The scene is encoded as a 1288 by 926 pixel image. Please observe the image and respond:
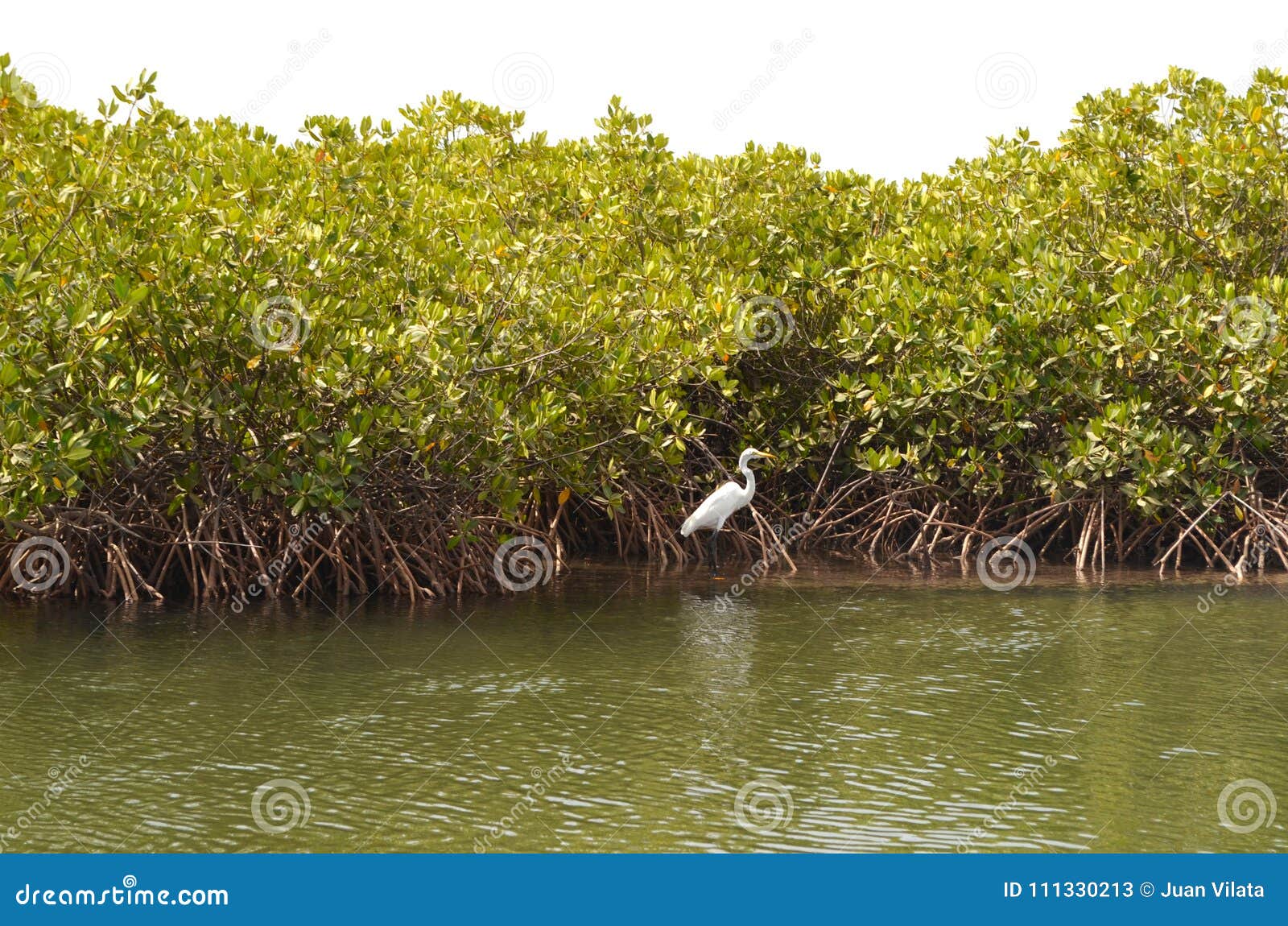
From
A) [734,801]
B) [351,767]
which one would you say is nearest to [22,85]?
[351,767]

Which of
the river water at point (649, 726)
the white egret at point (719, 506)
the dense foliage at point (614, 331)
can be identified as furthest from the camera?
the white egret at point (719, 506)

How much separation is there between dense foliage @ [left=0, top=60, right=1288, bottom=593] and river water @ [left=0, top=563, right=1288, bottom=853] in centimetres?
131

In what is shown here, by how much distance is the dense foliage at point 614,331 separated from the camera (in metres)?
11.6

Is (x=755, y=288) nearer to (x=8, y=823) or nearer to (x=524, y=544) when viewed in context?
(x=524, y=544)

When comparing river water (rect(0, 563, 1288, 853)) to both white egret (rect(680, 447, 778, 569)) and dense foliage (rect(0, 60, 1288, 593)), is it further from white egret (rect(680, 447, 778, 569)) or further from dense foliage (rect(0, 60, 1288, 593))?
white egret (rect(680, 447, 778, 569))

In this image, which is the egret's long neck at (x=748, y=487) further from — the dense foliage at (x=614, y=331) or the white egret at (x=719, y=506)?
the dense foliage at (x=614, y=331)

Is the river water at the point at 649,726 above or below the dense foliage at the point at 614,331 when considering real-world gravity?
below

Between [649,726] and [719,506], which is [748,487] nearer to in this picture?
[719,506]

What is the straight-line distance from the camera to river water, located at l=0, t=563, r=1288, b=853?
6.73m

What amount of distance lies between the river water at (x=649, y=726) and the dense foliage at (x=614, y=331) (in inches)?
51.8

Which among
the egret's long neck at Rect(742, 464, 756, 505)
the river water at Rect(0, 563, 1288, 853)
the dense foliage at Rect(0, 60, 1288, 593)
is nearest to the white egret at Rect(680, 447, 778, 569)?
the egret's long neck at Rect(742, 464, 756, 505)

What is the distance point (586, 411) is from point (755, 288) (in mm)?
2897

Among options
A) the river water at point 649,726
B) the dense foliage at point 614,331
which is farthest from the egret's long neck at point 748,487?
the river water at point 649,726

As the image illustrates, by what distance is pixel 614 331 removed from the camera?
14.0 m
